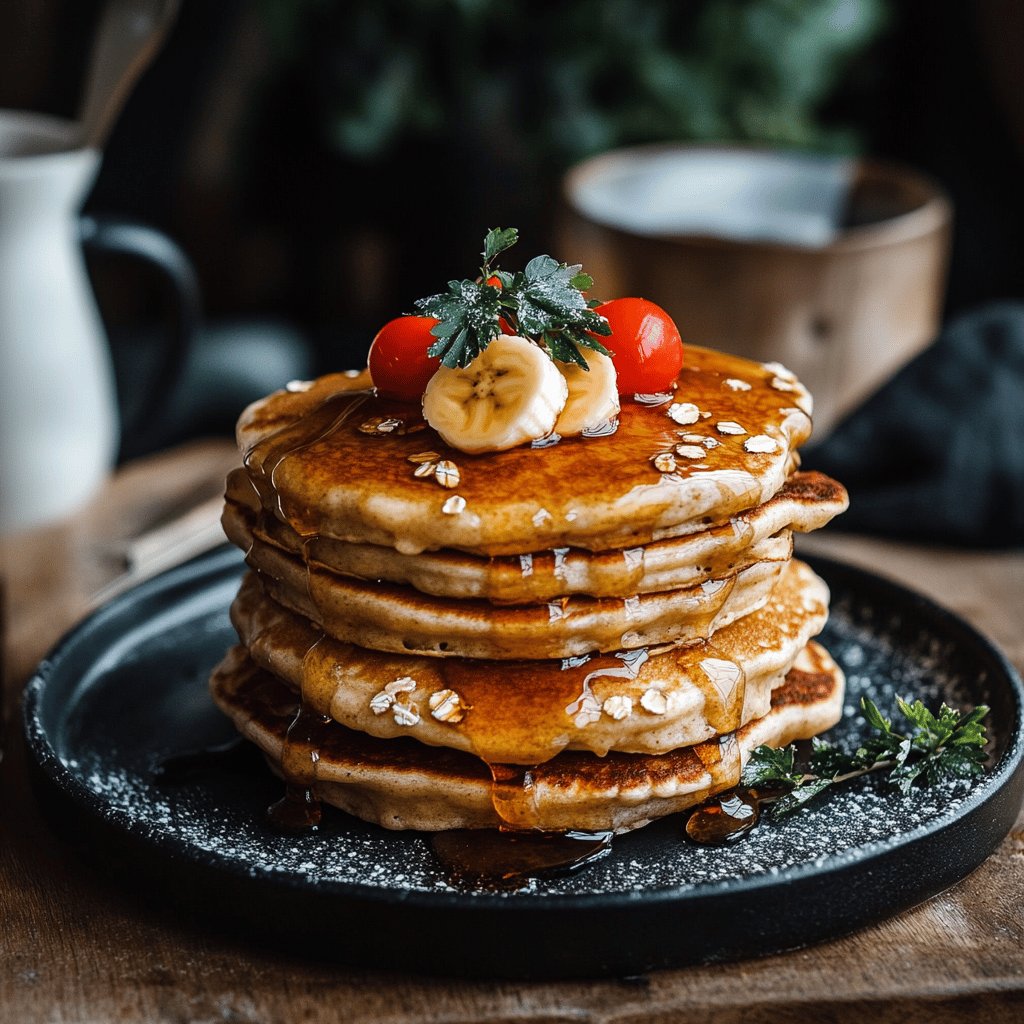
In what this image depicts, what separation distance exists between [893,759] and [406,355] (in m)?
0.84

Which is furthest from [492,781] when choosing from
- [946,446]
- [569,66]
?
[569,66]

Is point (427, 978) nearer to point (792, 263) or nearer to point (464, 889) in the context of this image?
point (464, 889)

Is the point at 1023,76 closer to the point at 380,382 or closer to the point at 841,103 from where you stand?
the point at 841,103

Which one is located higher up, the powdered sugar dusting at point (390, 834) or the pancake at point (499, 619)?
the pancake at point (499, 619)

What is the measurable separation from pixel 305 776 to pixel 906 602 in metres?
1.10

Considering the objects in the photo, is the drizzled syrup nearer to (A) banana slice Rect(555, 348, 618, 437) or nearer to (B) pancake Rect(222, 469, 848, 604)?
(B) pancake Rect(222, 469, 848, 604)

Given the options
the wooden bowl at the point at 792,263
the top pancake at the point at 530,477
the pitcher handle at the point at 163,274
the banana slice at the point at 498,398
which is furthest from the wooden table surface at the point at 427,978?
the wooden bowl at the point at 792,263

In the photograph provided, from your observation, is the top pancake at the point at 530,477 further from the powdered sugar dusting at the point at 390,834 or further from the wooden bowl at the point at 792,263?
the wooden bowl at the point at 792,263

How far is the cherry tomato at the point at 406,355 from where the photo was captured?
5.64ft

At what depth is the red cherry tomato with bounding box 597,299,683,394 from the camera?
5.61 ft

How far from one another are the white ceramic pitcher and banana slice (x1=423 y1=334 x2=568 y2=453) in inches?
54.1

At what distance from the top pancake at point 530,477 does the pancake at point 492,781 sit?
10.8 inches

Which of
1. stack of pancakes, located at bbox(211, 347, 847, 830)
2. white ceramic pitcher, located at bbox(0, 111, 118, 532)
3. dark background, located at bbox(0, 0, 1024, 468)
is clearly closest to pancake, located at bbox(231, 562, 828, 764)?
stack of pancakes, located at bbox(211, 347, 847, 830)

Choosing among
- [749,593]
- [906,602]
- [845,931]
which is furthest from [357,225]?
[845,931]
